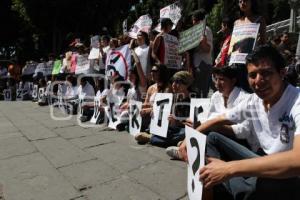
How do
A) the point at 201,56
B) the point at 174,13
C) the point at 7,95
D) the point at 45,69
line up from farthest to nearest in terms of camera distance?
the point at 7,95 → the point at 45,69 → the point at 174,13 → the point at 201,56

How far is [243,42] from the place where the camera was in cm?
496

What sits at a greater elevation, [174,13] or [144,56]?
[174,13]

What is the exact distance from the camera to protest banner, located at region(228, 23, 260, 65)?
4926 millimetres

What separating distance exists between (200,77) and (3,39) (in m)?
26.0

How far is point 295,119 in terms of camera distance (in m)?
2.45

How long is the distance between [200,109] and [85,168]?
1.45m

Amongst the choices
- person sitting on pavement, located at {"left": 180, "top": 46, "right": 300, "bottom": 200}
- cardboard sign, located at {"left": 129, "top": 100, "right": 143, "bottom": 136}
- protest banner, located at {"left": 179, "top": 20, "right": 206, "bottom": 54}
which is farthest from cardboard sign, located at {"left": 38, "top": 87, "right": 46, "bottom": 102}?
person sitting on pavement, located at {"left": 180, "top": 46, "right": 300, "bottom": 200}

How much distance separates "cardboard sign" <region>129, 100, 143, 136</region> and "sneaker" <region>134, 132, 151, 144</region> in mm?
428

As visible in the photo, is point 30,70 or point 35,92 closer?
point 35,92

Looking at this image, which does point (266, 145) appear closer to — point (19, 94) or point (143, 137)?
point (143, 137)

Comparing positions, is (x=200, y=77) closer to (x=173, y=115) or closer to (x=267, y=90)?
(x=173, y=115)

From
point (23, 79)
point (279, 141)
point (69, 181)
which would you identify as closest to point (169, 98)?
point (69, 181)

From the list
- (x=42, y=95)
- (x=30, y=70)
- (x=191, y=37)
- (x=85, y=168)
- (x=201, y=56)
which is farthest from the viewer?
(x=30, y=70)

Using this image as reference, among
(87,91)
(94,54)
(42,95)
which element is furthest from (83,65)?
(42,95)
